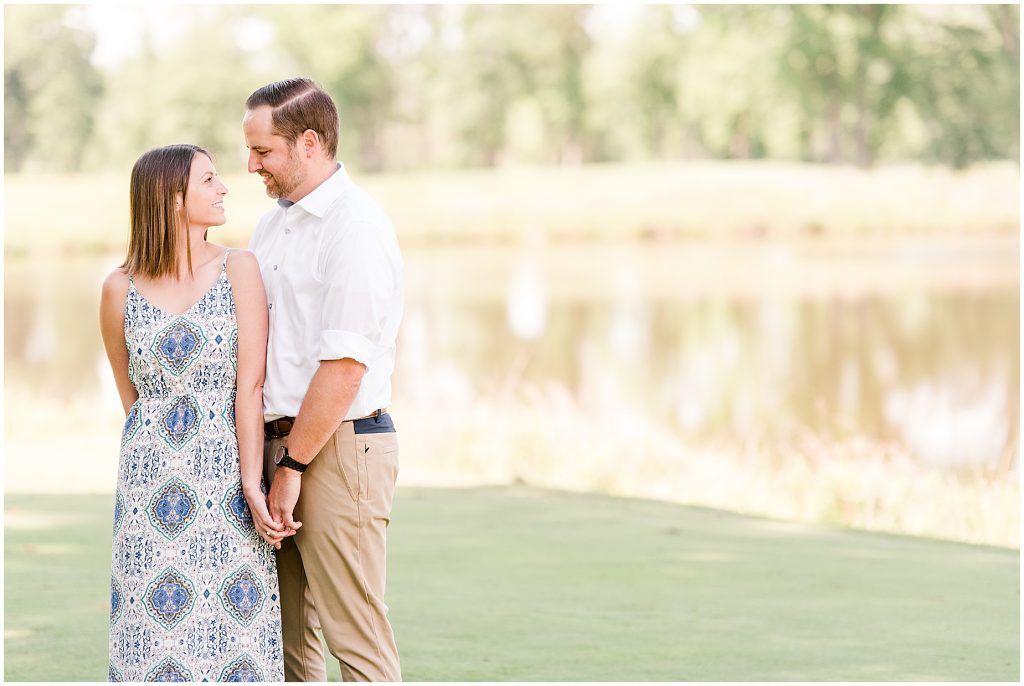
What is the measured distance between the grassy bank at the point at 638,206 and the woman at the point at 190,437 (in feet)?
95.0

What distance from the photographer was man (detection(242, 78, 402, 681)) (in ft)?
9.18

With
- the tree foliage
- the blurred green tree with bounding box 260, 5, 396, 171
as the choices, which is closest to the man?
the tree foliage

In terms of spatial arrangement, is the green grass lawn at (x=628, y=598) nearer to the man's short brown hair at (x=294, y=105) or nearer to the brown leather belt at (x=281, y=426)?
the brown leather belt at (x=281, y=426)

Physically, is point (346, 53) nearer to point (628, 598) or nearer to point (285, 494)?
point (628, 598)

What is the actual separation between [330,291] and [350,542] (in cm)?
55

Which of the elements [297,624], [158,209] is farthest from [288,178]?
[297,624]

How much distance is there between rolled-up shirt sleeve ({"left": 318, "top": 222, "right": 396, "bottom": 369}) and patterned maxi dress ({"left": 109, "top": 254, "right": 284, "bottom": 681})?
25cm

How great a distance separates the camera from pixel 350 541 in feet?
9.59

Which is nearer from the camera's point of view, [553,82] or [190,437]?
[190,437]

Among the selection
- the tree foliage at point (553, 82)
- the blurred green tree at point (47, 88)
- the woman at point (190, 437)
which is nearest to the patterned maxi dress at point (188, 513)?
the woman at point (190, 437)

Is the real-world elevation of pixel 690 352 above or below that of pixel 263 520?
below

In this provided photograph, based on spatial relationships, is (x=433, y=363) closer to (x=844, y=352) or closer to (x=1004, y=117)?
(x=844, y=352)

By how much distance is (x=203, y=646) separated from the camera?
2932 millimetres

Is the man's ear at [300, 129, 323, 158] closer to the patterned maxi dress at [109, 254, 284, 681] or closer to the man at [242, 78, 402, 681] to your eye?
the man at [242, 78, 402, 681]
